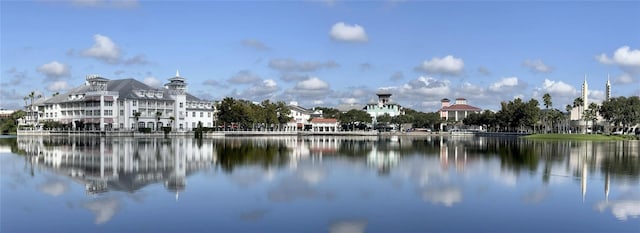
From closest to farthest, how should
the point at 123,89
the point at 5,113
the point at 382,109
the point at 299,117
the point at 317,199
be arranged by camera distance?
the point at 317,199 < the point at 123,89 < the point at 299,117 < the point at 382,109 < the point at 5,113

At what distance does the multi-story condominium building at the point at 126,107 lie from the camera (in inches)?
3927

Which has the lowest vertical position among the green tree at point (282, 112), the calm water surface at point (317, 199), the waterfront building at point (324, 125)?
the calm water surface at point (317, 199)

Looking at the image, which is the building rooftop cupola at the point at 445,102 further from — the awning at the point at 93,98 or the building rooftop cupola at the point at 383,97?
the awning at the point at 93,98

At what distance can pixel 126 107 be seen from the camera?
328ft

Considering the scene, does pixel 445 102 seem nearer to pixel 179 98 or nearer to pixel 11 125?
pixel 179 98

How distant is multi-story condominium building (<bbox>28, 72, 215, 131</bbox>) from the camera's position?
9975 cm

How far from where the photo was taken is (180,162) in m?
34.7

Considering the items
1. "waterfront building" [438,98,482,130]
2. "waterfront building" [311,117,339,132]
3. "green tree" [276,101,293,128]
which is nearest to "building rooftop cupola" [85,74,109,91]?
"green tree" [276,101,293,128]

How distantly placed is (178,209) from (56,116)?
105728 millimetres

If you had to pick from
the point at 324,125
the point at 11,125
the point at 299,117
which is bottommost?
the point at 324,125

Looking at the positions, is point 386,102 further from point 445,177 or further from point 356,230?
point 356,230

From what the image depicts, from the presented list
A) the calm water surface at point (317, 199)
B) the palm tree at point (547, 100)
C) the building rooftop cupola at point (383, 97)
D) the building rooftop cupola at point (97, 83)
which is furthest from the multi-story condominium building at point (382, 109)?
the calm water surface at point (317, 199)

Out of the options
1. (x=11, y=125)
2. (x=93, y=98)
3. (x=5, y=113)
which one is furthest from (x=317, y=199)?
(x=5, y=113)

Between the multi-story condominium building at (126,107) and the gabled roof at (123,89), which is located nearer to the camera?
the multi-story condominium building at (126,107)
